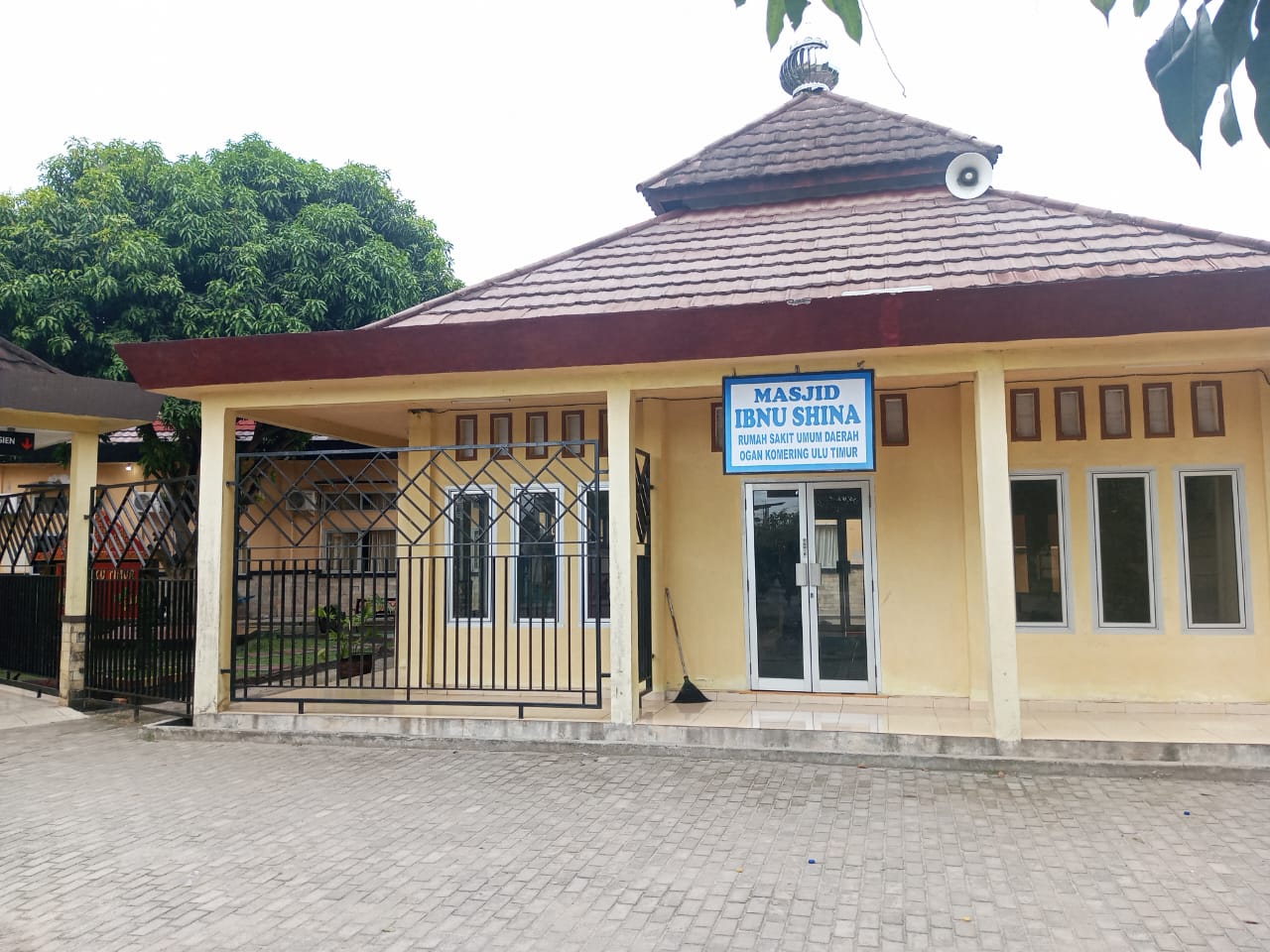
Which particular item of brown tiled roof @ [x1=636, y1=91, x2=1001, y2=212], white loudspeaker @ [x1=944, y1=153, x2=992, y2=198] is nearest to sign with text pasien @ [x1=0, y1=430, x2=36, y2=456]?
brown tiled roof @ [x1=636, y1=91, x2=1001, y2=212]

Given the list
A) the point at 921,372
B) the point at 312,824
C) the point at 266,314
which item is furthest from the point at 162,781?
the point at 266,314

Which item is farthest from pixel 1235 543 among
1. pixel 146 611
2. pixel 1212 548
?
pixel 146 611

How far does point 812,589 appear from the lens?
28.1 feet

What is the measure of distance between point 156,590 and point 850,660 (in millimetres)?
6645

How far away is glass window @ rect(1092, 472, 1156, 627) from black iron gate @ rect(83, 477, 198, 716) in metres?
8.12

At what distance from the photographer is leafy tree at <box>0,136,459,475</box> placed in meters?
13.3

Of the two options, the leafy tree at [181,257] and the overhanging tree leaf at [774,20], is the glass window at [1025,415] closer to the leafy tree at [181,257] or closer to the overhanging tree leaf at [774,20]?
the overhanging tree leaf at [774,20]

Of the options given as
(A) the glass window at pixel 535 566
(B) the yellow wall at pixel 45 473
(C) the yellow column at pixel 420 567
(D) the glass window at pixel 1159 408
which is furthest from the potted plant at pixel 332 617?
(B) the yellow wall at pixel 45 473

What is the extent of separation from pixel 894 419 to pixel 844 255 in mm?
1630

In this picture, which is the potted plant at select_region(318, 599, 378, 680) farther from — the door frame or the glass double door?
the glass double door

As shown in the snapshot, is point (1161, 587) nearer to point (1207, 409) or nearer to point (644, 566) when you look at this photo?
point (1207, 409)

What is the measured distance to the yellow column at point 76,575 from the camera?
30.9 feet

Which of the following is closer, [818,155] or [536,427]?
[536,427]

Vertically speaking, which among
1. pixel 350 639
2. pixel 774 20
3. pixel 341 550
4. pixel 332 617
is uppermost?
pixel 774 20
